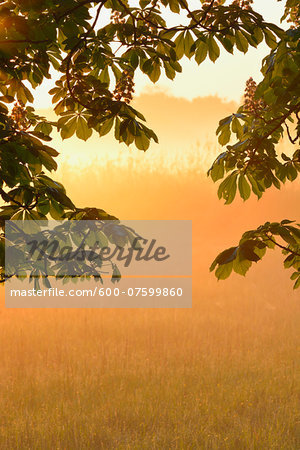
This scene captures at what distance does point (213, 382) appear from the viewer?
35.8 feet

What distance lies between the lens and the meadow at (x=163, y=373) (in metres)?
8.54

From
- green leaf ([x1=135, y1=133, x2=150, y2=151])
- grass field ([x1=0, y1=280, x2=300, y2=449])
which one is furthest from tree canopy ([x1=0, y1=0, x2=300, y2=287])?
grass field ([x1=0, y1=280, x2=300, y2=449])

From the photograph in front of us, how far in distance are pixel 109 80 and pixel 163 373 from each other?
924 centimetres

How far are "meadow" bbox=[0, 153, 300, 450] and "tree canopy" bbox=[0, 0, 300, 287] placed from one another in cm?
621

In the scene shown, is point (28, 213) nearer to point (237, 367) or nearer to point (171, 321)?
point (237, 367)

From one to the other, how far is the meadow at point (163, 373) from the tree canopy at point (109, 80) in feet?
20.4

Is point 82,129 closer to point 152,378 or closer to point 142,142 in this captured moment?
point 142,142

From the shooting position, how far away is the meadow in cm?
854

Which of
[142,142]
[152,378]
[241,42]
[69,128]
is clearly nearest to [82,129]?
[69,128]

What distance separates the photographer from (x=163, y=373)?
1140 centimetres

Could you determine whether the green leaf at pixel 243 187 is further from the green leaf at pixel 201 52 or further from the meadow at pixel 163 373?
the meadow at pixel 163 373

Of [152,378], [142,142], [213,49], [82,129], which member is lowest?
[152,378]

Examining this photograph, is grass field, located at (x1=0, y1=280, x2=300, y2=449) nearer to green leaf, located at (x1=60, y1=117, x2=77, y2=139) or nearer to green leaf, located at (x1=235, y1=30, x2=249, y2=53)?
green leaf, located at (x1=60, y1=117, x2=77, y2=139)

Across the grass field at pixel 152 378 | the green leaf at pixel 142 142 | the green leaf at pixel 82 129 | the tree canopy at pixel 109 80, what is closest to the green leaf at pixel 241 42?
the tree canopy at pixel 109 80
